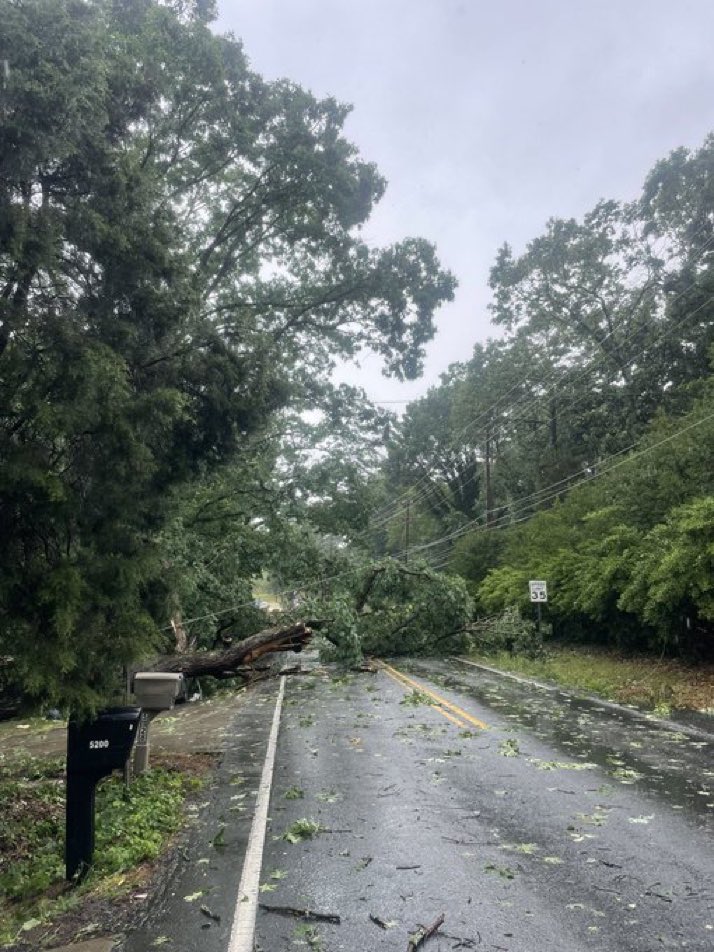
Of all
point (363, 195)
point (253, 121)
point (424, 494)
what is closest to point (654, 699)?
point (363, 195)

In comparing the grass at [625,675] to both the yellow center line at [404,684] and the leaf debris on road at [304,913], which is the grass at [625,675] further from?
the leaf debris on road at [304,913]

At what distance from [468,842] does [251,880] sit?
5.47ft

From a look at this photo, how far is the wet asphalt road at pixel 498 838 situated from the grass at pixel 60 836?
1.00 m

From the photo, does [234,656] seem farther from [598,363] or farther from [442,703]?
[598,363]

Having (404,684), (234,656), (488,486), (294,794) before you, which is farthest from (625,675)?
(488,486)

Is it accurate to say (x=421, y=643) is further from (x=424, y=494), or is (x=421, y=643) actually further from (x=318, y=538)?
(x=424, y=494)

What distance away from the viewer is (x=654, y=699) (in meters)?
12.6

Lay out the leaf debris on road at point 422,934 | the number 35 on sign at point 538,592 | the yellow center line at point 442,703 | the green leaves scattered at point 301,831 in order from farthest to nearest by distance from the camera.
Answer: the number 35 on sign at point 538,592, the yellow center line at point 442,703, the green leaves scattered at point 301,831, the leaf debris on road at point 422,934

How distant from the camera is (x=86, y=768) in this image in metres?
5.11

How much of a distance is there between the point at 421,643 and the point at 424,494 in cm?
3690

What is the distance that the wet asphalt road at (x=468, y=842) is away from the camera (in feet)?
13.0

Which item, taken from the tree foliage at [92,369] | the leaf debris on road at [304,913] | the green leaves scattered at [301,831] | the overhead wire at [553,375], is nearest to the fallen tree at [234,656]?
the tree foliage at [92,369]

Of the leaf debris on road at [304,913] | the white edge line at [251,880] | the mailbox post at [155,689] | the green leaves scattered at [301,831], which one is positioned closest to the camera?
the white edge line at [251,880]

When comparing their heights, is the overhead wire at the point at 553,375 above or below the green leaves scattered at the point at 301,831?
above
